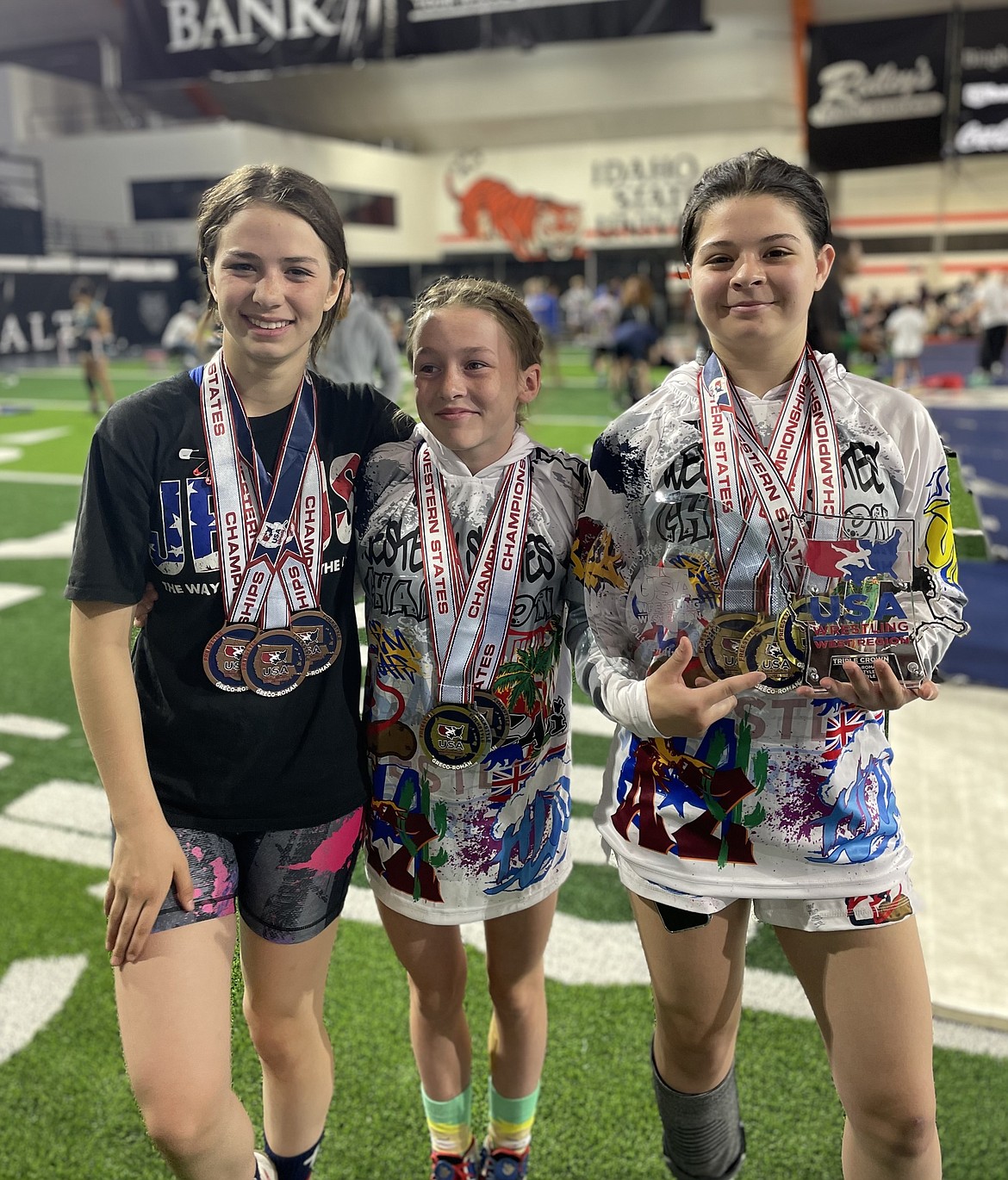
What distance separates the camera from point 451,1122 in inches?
69.1

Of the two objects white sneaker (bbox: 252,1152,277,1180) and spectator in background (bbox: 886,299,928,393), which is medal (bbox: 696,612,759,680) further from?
spectator in background (bbox: 886,299,928,393)

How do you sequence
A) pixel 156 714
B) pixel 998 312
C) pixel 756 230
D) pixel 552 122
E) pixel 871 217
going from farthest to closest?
pixel 871 217 < pixel 552 122 < pixel 998 312 < pixel 156 714 < pixel 756 230

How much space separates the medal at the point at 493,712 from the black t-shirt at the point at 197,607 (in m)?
0.21

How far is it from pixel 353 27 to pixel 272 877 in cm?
1246

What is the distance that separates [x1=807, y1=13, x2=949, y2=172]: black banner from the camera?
11336 millimetres

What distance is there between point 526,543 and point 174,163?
2359 cm

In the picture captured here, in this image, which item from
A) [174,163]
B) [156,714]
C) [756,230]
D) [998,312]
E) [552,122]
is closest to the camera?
[756,230]

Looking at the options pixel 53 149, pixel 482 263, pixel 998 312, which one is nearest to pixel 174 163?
pixel 53 149

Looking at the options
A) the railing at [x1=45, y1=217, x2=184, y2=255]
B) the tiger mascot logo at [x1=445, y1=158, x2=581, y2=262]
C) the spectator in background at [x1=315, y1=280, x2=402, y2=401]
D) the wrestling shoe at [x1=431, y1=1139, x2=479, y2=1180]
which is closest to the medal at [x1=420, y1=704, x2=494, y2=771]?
the wrestling shoe at [x1=431, y1=1139, x2=479, y2=1180]

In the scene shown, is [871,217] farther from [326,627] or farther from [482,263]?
[326,627]

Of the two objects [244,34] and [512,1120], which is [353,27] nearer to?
[244,34]

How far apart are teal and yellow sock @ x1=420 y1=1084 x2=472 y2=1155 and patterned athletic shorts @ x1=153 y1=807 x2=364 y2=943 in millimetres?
433

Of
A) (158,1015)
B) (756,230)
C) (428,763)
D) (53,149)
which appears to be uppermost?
(53,149)

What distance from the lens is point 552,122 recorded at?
23516 millimetres
